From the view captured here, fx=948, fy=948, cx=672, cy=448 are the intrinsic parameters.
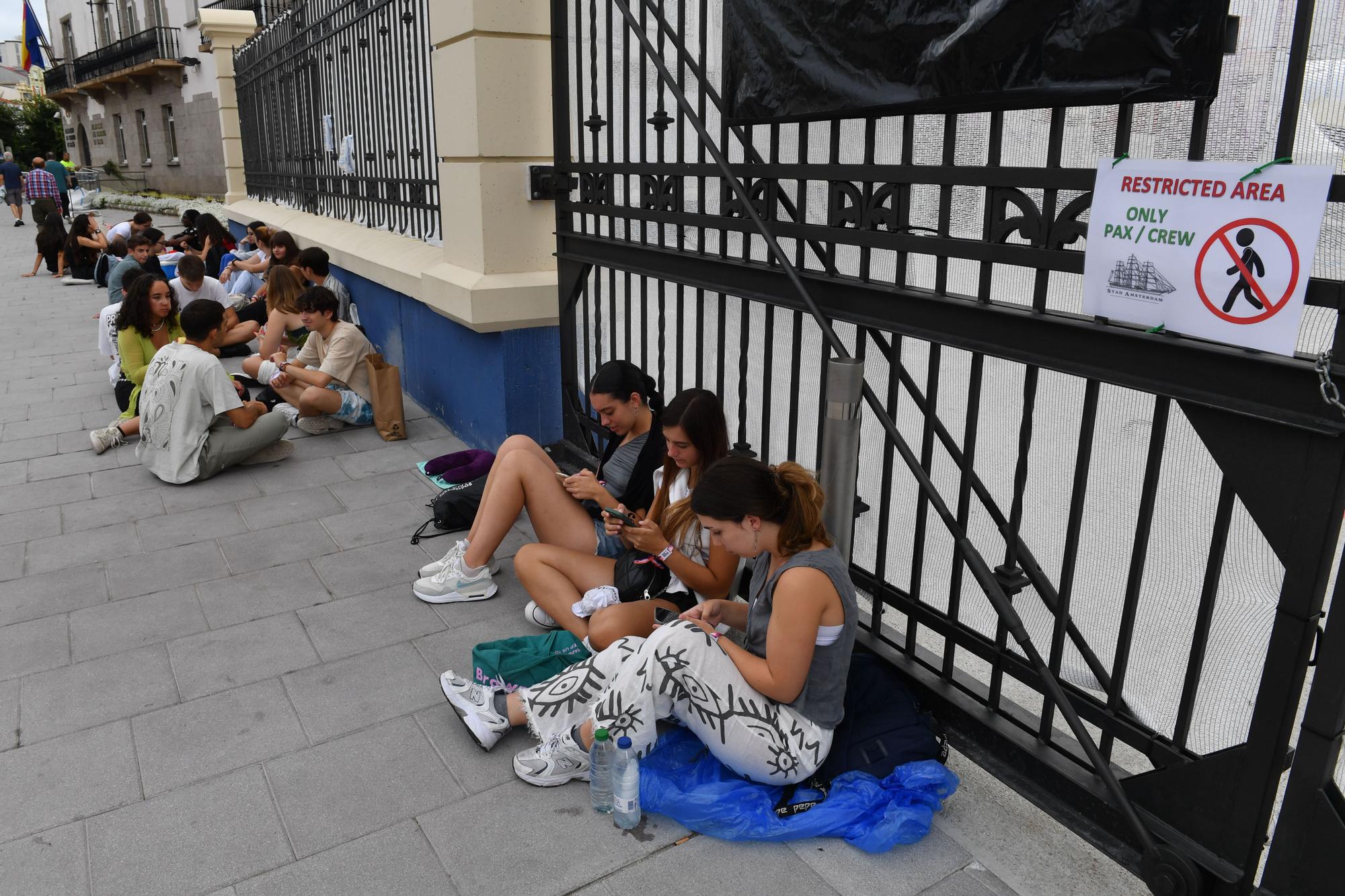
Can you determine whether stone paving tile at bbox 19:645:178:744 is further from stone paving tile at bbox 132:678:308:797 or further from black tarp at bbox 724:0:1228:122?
black tarp at bbox 724:0:1228:122

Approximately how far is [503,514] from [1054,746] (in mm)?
2416

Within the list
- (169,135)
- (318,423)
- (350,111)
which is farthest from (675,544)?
(169,135)

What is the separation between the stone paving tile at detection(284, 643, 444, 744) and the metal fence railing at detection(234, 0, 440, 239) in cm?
411

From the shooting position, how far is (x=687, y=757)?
2936 mm

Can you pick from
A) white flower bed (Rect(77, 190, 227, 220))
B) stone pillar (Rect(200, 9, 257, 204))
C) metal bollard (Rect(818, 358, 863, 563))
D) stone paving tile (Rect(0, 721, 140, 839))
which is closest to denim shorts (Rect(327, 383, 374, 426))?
stone paving tile (Rect(0, 721, 140, 839))

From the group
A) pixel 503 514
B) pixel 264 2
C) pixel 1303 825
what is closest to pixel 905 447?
pixel 1303 825

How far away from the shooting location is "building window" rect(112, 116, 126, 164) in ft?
119

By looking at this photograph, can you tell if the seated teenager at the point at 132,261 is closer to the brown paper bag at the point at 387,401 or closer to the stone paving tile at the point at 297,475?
the brown paper bag at the point at 387,401

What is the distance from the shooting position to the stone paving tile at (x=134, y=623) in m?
3.83

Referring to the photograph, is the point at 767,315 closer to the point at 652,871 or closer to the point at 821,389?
the point at 821,389

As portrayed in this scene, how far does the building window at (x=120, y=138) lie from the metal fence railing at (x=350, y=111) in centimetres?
2899

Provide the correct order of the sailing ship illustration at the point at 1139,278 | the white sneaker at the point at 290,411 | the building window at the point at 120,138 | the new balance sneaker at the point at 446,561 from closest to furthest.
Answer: the sailing ship illustration at the point at 1139,278
the new balance sneaker at the point at 446,561
the white sneaker at the point at 290,411
the building window at the point at 120,138

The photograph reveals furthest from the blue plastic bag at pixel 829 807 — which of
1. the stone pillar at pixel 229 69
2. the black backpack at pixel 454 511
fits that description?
the stone pillar at pixel 229 69

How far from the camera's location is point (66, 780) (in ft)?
9.84
